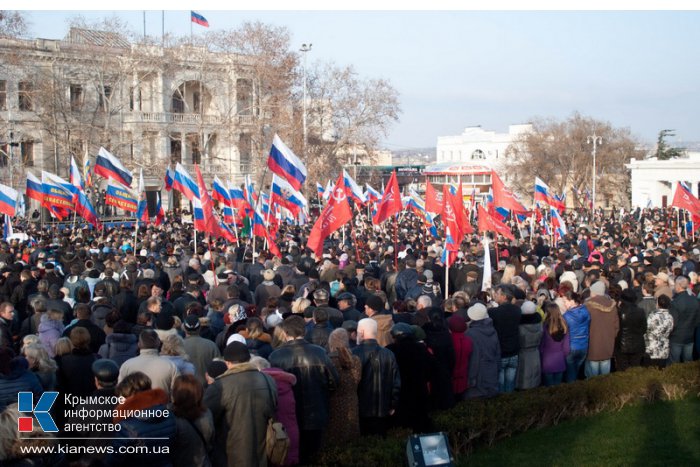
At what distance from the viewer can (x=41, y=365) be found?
654 centimetres

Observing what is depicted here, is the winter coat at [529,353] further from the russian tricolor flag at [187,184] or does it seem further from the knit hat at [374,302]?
the russian tricolor flag at [187,184]

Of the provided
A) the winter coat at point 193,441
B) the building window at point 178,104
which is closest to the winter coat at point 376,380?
the winter coat at point 193,441

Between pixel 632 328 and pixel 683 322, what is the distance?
823mm

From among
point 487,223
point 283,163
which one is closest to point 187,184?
point 283,163

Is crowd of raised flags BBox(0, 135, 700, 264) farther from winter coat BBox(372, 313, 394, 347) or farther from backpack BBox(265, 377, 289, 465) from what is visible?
backpack BBox(265, 377, 289, 465)

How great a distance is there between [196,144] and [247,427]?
50.8 m

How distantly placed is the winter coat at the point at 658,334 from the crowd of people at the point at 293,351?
0.02m

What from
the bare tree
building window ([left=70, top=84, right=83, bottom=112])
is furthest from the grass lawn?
the bare tree

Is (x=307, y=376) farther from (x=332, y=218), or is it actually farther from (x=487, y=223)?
(x=487, y=223)

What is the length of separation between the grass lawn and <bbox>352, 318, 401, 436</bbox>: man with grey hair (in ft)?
3.60

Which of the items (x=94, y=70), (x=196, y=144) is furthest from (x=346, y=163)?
(x=94, y=70)

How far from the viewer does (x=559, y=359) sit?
9.70 metres

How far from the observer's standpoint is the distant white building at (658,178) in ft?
190

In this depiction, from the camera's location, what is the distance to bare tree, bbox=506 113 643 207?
70.1 meters
